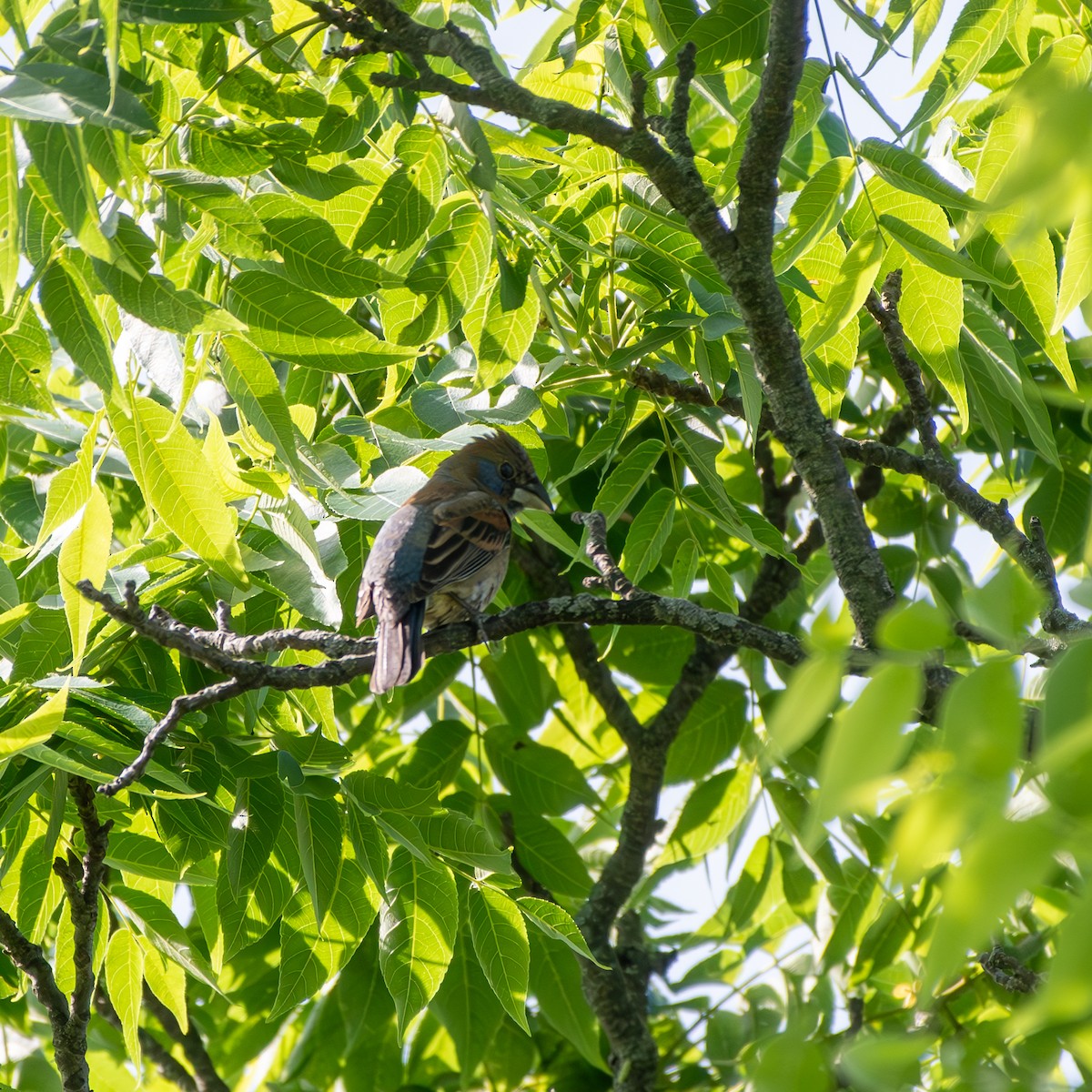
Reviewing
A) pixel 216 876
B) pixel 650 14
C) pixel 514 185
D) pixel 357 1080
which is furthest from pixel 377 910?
pixel 650 14

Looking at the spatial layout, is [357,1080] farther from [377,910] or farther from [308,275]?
[308,275]

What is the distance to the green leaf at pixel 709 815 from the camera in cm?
431

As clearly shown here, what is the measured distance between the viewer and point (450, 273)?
276 centimetres

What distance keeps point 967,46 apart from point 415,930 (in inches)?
97.3

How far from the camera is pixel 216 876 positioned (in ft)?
10.3

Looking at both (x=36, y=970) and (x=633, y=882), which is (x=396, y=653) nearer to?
(x=36, y=970)

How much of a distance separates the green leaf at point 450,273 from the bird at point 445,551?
0.74 meters

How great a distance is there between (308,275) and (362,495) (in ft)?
1.71

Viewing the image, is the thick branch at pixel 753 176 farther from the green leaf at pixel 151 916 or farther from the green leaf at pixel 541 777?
the green leaf at pixel 151 916

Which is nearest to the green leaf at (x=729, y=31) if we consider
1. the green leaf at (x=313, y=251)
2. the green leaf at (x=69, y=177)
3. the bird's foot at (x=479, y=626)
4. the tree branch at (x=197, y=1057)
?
the green leaf at (x=313, y=251)

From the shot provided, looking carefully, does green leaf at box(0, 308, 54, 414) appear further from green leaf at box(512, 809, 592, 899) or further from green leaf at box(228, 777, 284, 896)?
green leaf at box(512, 809, 592, 899)

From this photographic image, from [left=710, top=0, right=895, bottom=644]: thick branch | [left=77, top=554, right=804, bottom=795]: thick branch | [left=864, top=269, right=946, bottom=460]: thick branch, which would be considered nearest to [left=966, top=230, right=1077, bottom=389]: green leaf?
[left=864, top=269, right=946, bottom=460]: thick branch

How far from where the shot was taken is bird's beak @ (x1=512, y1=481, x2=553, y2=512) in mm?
4551

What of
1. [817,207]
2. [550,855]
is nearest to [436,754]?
[550,855]
